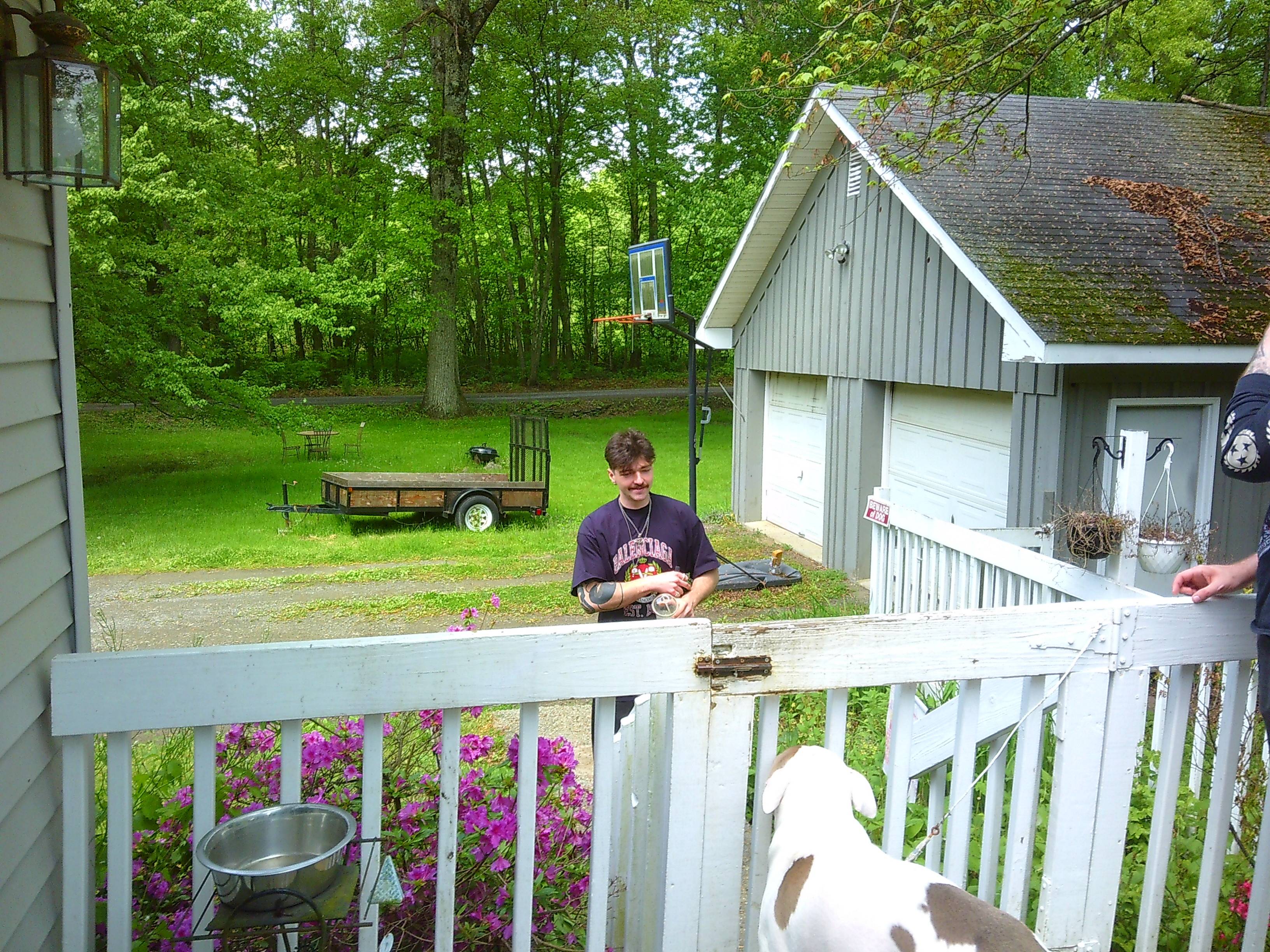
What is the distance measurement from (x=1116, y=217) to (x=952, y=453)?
8.69ft

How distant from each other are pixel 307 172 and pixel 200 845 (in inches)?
1162

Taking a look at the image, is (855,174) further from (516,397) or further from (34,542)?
(516,397)

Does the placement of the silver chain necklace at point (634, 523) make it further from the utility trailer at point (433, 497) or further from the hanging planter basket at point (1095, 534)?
the utility trailer at point (433, 497)

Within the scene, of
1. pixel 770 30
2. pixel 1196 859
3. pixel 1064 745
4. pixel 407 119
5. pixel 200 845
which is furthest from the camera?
pixel 770 30

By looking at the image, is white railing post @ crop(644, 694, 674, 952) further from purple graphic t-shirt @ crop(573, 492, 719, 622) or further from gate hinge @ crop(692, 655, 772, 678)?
purple graphic t-shirt @ crop(573, 492, 719, 622)

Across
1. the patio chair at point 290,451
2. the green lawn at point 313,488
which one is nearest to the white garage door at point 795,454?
the green lawn at point 313,488

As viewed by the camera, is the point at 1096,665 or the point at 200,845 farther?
the point at 1096,665

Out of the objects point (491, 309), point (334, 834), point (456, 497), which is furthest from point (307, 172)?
point (334, 834)

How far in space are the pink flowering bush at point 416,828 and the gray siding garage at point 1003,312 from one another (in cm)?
489

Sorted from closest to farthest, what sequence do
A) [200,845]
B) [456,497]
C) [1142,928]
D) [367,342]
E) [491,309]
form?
[200,845] < [1142,928] < [456,497] < [491,309] < [367,342]

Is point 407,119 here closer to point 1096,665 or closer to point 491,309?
point 491,309

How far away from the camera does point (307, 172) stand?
28641 mm

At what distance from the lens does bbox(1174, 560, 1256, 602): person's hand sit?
2350mm

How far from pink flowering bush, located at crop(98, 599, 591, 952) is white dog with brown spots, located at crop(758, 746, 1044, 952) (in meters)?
0.82
